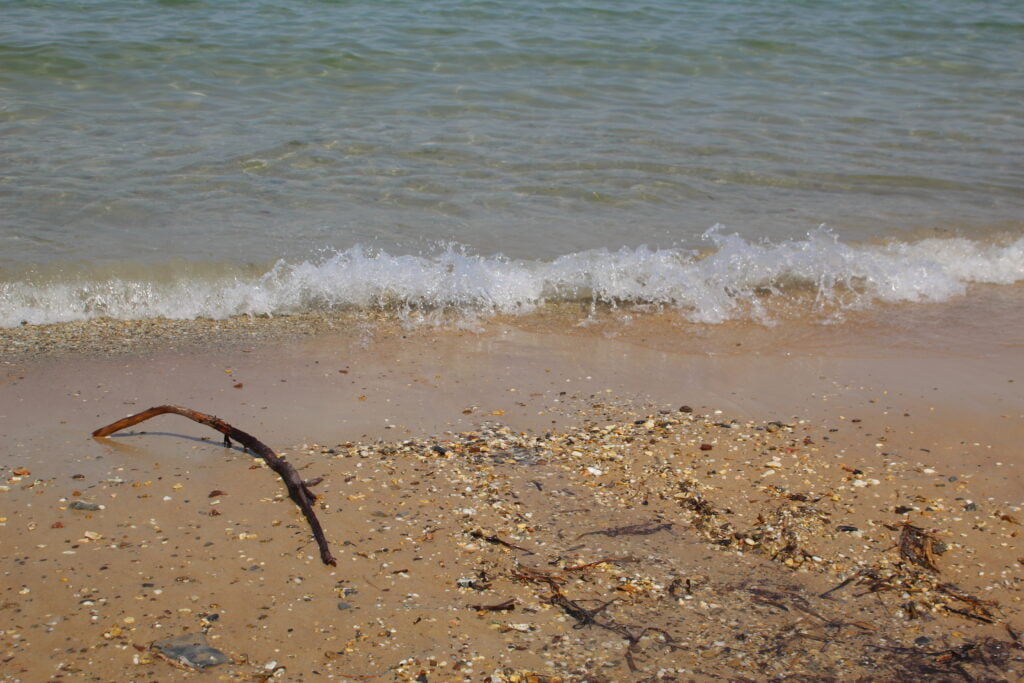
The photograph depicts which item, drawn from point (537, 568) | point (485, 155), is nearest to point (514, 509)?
point (537, 568)

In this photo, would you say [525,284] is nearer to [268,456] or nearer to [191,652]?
[268,456]

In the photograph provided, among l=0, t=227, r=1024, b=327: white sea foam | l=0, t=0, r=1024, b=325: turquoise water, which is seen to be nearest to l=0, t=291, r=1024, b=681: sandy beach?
l=0, t=227, r=1024, b=327: white sea foam

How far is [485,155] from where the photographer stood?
26.8 ft

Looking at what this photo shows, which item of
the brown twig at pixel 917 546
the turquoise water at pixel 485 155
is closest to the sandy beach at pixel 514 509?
the brown twig at pixel 917 546

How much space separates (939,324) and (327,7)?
9.70 meters

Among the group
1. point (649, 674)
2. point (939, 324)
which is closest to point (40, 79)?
point (939, 324)

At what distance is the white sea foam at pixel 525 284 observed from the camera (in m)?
5.58

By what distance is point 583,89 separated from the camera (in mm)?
10195

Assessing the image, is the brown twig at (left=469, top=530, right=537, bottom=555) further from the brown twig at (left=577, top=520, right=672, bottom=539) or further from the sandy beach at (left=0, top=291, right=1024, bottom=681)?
the brown twig at (left=577, top=520, right=672, bottom=539)

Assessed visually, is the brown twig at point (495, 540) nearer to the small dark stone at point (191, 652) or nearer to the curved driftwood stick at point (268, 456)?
the curved driftwood stick at point (268, 456)

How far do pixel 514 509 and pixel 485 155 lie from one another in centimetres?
530

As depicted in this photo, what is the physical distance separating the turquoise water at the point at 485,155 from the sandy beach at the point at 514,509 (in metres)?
0.84

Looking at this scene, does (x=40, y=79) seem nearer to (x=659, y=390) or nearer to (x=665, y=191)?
(x=665, y=191)

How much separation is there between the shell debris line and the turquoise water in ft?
6.98
